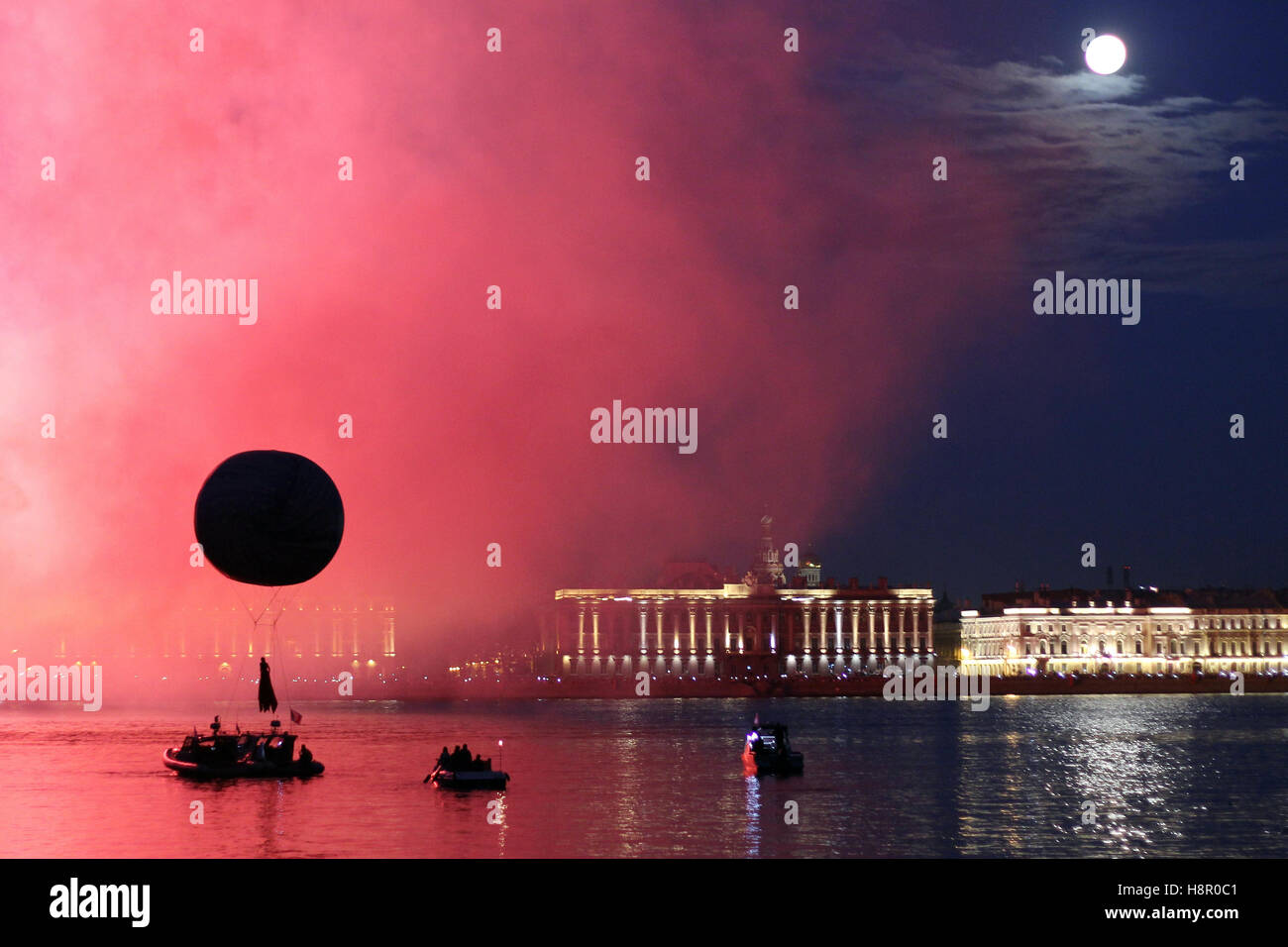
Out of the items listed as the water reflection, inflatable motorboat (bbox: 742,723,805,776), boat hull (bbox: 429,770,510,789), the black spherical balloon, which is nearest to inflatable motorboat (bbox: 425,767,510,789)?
boat hull (bbox: 429,770,510,789)

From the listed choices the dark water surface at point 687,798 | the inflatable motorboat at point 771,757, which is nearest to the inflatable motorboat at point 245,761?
the dark water surface at point 687,798

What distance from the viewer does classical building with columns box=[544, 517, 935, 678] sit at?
170 metres

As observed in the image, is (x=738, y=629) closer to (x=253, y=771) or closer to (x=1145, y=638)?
(x=1145, y=638)

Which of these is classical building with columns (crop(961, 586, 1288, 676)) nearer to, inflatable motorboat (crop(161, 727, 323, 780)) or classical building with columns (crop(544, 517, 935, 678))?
classical building with columns (crop(544, 517, 935, 678))

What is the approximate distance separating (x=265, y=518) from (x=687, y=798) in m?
20.5

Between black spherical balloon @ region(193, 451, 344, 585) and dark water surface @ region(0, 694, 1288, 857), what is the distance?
7383mm

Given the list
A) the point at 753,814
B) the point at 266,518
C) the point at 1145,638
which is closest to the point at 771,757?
the point at 753,814

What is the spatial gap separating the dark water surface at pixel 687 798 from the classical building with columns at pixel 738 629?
81008 millimetres

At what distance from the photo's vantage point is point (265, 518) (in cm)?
2939
